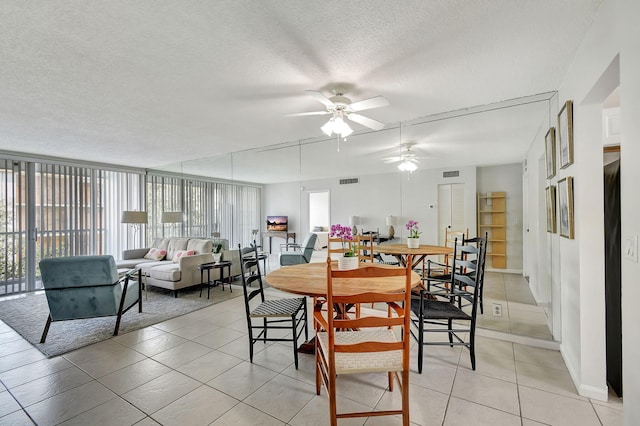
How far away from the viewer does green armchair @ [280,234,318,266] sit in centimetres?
459

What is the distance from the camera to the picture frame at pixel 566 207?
6.82 ft

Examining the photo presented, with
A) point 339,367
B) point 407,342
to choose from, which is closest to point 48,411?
point 339,367

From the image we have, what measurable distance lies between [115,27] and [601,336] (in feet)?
12.5

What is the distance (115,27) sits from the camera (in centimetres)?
173

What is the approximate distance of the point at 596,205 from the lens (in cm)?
188

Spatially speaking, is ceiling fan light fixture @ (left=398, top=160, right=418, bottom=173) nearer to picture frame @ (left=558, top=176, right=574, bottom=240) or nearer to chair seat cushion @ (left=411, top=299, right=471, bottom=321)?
picture frame @ (left=558, top=176, right=574, bottom=240)

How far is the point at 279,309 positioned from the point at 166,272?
3.00 metres

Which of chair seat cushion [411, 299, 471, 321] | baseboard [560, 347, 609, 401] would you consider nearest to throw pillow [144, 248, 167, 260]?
chair seat cushion [411, 299, 471, 321]

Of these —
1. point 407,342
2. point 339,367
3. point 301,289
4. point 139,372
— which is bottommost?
point 139,372

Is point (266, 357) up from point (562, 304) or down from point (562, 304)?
down

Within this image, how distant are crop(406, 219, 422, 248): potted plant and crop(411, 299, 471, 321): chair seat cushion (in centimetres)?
116

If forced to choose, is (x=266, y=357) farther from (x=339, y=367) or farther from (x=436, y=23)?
(x=436, y=23)

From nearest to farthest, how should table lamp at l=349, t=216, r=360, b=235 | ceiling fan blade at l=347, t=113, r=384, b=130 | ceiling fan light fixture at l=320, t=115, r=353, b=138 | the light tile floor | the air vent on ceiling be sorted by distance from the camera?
the light tile floor → ceiling fan light fixture at l=320, t=115, r=353, b=138 → ceiling fan blade at l=347, t=113, r=384, b=130 → table lamp at l=349, t=216, r=360, b=235 → the air vent on ceiling

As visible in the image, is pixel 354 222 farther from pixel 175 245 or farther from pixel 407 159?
pixel 175 245
